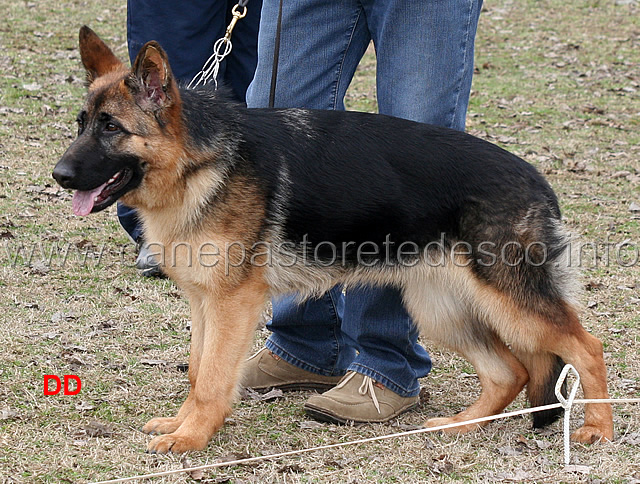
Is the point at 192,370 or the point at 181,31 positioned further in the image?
the point at 181,31

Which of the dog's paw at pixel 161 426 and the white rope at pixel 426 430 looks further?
the dog's paw at pixel 161 426

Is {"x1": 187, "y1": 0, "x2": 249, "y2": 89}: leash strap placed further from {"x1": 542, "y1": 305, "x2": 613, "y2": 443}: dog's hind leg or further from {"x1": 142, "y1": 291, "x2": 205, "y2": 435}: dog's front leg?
{"x1": 542, "y1": 305, "x2": 613, "y2": 443}: dog's hind leg

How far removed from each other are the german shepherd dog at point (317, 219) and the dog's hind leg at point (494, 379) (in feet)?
0.58

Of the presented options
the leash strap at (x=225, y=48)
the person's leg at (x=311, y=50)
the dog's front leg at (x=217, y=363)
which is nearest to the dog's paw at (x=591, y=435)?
the dog's front leg at (x=217, y=363)

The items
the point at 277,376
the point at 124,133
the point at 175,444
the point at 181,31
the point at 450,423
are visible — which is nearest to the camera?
the point at 124,133

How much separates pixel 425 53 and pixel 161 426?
2201 mm

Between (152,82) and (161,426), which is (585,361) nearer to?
(161,426)

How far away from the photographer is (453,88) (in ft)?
12.7

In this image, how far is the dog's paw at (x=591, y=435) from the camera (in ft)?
12.0

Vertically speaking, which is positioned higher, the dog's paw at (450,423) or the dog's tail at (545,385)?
the dog's tail at (545,385)

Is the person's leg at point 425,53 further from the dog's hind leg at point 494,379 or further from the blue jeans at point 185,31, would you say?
the blue jeans at point 185,31

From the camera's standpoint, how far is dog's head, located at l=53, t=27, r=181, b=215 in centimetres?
329

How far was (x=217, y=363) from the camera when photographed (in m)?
3.53

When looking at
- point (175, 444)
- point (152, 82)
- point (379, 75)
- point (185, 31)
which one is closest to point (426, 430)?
point (175, 444)
